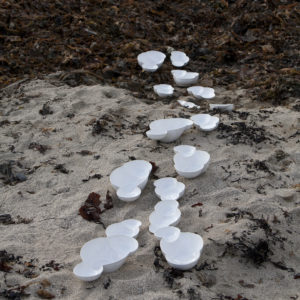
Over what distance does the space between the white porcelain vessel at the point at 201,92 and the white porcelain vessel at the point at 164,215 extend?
5.53 feet

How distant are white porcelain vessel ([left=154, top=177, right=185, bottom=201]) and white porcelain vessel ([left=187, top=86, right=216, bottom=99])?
144 cm

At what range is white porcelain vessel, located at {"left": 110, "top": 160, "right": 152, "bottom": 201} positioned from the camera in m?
2.67

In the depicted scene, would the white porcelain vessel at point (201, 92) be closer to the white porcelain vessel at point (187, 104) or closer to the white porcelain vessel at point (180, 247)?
the white porcelain vessel at point (187, 104)

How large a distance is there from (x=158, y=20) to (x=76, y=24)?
3.43ft

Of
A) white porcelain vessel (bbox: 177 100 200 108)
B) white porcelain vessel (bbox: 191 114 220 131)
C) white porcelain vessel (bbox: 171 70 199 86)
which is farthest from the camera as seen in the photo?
white porcelain vessel (bbox: 171 70 199 86)

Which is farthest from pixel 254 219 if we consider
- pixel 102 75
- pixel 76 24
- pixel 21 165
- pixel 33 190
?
pixel 76 24

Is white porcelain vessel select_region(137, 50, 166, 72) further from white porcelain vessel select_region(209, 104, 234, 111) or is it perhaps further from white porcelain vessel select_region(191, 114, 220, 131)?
white porcelain vessel select_region(191, 114, 220, 131)

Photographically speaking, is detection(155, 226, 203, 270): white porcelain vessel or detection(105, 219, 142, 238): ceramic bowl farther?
detection(105, 219, 142, 238): ceramic bowl

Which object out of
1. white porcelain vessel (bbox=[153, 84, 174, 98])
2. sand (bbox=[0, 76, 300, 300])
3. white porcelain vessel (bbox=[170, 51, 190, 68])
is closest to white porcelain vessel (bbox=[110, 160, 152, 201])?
sand (bbox=[0, 76, 300, 300])

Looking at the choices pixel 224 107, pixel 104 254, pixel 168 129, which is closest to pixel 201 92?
pixel 224 107

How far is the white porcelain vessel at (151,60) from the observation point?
4442 millimetres

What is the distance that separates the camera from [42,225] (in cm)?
251

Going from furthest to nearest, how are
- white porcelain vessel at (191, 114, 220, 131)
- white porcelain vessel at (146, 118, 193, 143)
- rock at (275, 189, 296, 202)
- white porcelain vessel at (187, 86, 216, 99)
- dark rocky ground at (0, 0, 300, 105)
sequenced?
dark rocky ground at (0, 0, 300, 105)
white porcelain vessel at (187, 86, 216, 99)
white porcelain vessel at (191, 114, 220, 131)
white porcelain vessel at (146, 118, 193, 143)
rock at (275, 189, 296, 202)

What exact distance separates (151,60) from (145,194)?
2.15 m
